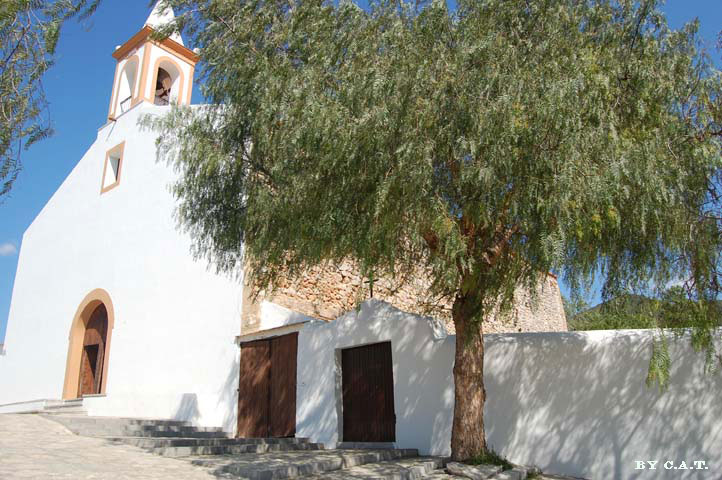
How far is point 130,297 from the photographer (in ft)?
46.1

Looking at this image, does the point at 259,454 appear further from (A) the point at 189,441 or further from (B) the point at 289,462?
(A) the point at 189,441

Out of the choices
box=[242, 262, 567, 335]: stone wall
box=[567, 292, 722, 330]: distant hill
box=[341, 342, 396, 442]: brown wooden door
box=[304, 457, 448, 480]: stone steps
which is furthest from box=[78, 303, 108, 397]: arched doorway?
box=[567, 292, 722, 330]: distant hill

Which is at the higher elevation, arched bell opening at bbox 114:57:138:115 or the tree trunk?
arched bell opening at bbox 114:57:138:115

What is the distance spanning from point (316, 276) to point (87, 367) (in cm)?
728

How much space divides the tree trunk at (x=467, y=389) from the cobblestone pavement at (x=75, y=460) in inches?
116

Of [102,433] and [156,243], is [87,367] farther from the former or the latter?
[102,433]

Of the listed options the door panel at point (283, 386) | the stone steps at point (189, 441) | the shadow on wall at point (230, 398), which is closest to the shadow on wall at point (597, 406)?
the stone steps at point (189, 441)

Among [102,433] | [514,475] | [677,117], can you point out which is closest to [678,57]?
[677,117]

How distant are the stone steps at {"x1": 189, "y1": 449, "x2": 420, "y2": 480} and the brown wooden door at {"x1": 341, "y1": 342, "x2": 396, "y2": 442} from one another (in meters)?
0.68

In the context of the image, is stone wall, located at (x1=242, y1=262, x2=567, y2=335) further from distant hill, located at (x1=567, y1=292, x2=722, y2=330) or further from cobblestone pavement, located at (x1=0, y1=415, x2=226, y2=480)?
distant hill, located at (x1=567, y1=292, x2=722, y2=330)

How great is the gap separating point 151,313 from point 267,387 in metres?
4.04

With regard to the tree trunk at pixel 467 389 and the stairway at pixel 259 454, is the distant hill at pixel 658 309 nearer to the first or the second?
the tree trunk at pixel 467 389

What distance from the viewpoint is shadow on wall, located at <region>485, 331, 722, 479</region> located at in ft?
21.0

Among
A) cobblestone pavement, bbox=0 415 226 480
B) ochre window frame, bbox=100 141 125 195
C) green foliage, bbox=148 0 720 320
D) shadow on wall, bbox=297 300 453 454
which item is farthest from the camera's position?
ochre window frame, bbox=100 141 125 195
